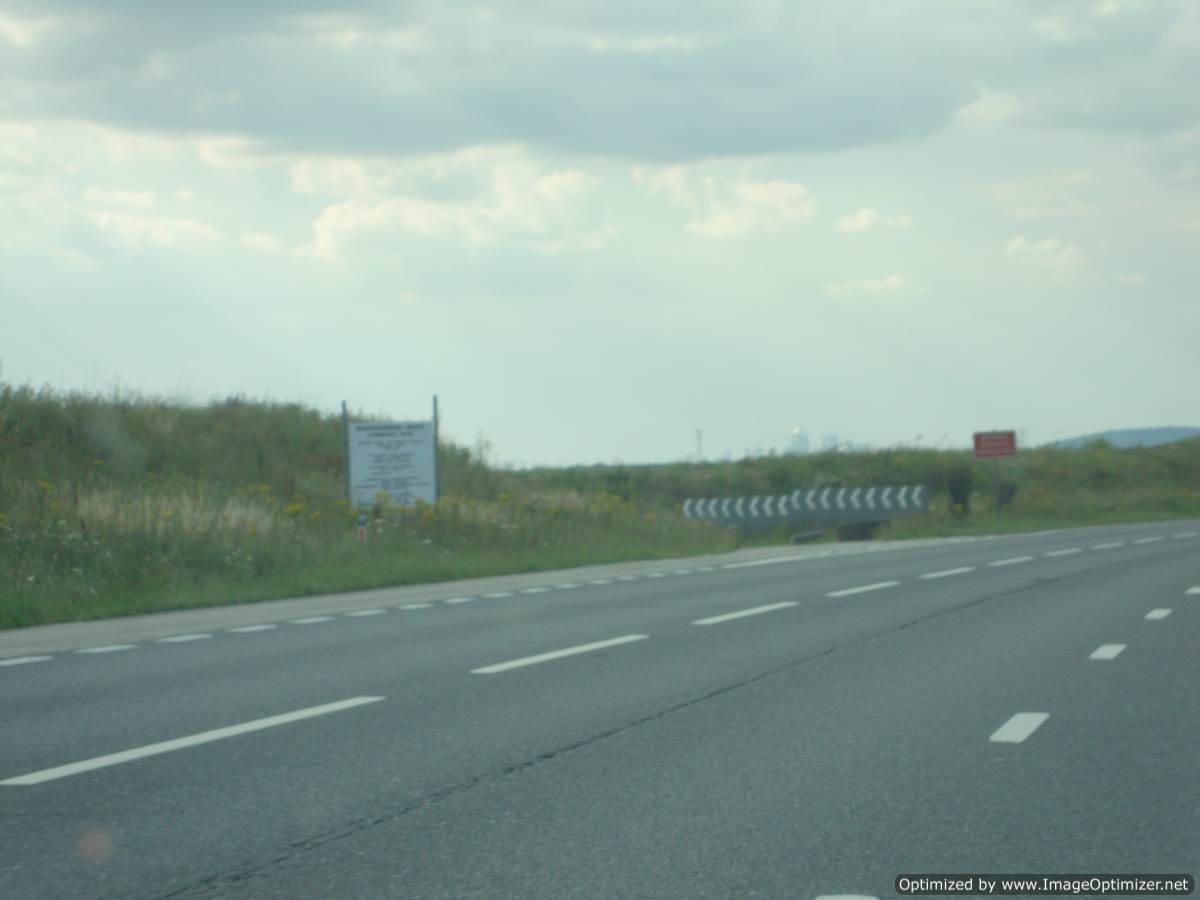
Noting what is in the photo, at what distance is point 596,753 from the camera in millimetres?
8383

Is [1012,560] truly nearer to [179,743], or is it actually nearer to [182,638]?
[182,638]

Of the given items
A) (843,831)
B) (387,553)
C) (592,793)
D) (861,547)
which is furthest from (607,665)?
(861,547)

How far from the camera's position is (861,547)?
35.1 m

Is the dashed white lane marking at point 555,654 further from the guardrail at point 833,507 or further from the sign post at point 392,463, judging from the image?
the guardrail at point 833,507

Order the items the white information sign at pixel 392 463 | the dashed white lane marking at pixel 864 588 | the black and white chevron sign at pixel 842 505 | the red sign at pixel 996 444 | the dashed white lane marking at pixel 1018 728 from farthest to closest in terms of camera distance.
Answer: the red sign at pixel 996 444 < the black and white chevron sign at pixel 842 505 < the white information sign at pixel 392 463 < the dashed white lane marking at pixel 864 588 < the dashed white lane marking at pixel 1018 728

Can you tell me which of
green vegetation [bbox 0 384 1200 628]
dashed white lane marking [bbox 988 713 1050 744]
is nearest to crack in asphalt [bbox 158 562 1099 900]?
dashed white lane marking [bbox 988 713 1050 744]

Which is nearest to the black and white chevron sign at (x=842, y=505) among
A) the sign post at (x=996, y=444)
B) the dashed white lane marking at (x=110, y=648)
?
the sign post at (x=996, y=444)

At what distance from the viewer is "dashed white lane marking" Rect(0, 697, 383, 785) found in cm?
791

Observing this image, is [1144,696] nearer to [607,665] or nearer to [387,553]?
[607,665]

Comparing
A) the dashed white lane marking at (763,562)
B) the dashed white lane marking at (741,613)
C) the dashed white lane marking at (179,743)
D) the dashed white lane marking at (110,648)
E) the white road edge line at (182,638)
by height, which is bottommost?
the dashed white lane marking at (179,743)

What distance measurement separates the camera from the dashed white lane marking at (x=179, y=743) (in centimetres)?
791

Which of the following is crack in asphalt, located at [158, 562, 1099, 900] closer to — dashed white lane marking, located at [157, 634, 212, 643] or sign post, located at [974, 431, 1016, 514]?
dashed white lane marking, located at [157, 634, 212, 643]

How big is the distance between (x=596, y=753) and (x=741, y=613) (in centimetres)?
854

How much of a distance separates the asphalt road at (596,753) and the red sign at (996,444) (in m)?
38.6
